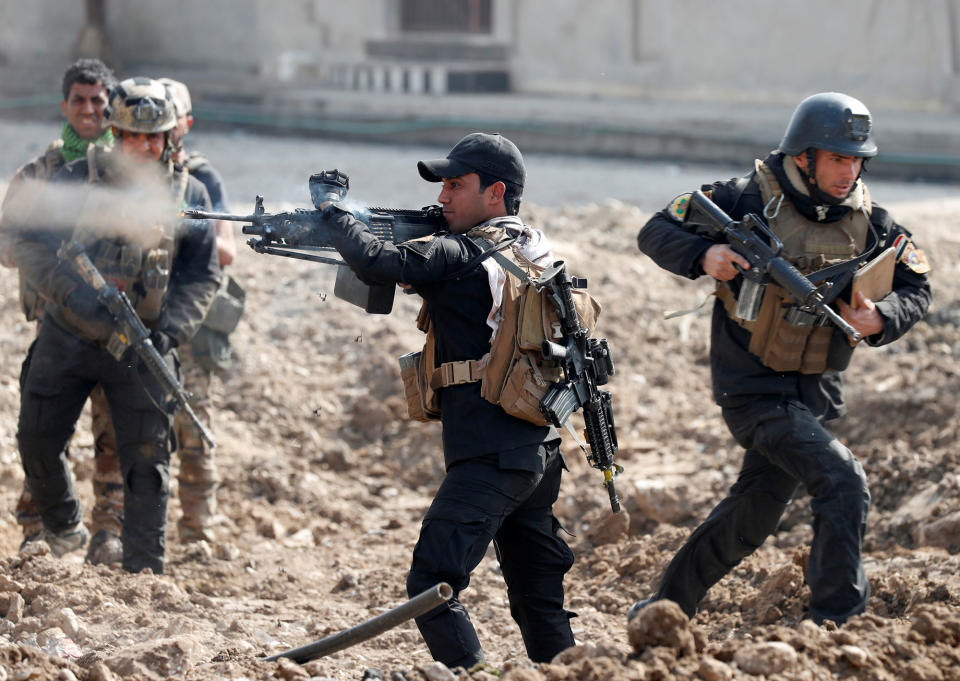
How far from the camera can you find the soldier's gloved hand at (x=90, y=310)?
5.25m

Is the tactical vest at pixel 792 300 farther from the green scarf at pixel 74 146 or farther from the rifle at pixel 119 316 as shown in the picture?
the green scarf at pixel 74 146

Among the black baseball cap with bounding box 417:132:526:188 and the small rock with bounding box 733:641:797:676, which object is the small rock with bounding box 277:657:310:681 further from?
the black baseball cap with bounding box 417:132:526:188

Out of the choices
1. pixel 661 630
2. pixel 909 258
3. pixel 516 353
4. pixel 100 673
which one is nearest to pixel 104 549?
pixel 100 673

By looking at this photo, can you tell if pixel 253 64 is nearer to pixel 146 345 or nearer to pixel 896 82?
pixel 896 82

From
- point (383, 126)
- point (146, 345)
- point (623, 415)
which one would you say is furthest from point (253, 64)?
point (146, 345)

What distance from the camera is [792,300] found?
4754mm

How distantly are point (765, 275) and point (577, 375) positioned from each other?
2.97ft

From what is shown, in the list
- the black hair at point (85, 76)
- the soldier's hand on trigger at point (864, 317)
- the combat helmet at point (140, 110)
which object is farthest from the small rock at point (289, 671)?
the black hair at point (85, 76)

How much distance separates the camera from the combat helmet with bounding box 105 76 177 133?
5.33 metres

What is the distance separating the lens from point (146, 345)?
5.25 m

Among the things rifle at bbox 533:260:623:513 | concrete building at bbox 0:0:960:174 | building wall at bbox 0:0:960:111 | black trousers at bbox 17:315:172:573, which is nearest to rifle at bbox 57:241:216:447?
black trousers at bbox 17:315:172:573

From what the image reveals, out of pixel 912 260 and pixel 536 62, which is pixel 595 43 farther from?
pixel 912 260

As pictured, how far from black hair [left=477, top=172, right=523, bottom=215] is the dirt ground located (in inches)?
25.6

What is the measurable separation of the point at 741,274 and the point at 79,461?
398cm
